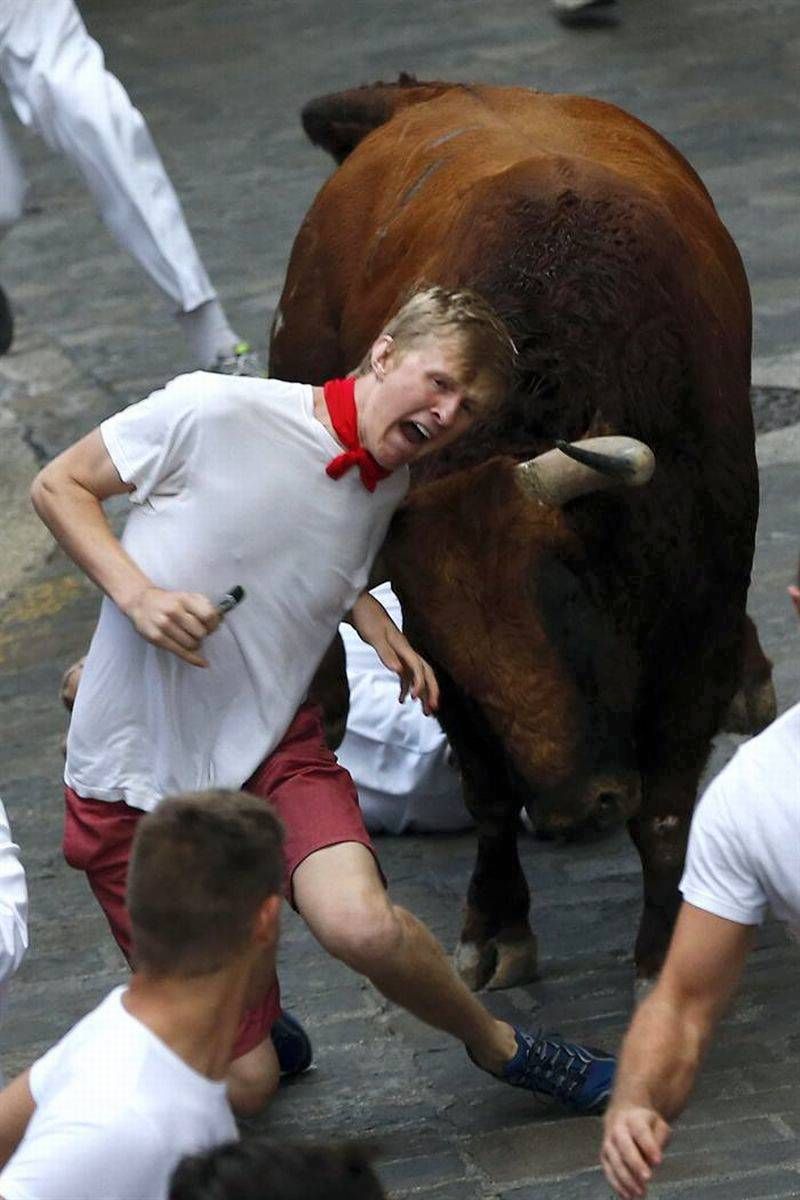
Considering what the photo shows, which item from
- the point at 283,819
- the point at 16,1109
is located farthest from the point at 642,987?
the point at 16,1109

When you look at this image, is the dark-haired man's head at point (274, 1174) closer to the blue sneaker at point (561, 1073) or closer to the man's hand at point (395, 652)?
the man's hand at point (395, 652)

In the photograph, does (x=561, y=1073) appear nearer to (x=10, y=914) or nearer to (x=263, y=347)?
(x=10, y=914)

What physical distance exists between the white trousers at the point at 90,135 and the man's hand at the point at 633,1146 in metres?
6.23

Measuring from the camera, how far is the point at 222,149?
13531 mm

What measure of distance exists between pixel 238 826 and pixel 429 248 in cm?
276

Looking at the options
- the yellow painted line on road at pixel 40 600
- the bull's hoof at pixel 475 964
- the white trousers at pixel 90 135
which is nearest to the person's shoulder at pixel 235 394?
the bull's hoof at pixel 475 964

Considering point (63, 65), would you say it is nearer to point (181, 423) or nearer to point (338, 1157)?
point (181, 423)

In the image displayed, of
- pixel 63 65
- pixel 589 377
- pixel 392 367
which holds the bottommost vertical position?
pixel 63 65

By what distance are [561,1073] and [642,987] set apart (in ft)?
2.20

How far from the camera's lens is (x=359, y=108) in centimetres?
745

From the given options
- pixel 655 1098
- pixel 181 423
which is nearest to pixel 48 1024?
pixel 181 423

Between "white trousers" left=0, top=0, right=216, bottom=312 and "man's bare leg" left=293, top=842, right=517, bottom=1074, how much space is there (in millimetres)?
5150

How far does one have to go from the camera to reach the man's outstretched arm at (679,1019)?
3721 mm

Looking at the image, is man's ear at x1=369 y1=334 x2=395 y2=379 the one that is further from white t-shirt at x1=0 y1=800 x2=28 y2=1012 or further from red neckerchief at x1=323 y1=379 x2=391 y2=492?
white t-shirt at x1=0 y1=800 x2=28 y2=1012
